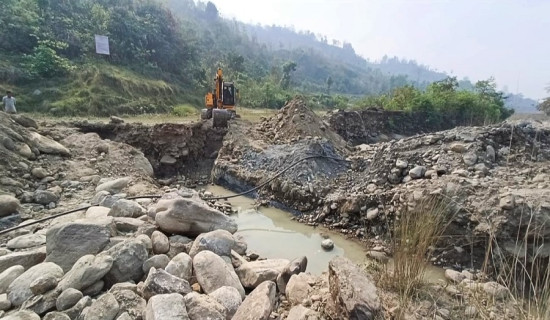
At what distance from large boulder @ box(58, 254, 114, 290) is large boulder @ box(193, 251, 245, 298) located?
73cm

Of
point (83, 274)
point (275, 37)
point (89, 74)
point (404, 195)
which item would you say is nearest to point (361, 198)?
point (404, 195)

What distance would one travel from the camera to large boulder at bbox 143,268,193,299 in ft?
7.97

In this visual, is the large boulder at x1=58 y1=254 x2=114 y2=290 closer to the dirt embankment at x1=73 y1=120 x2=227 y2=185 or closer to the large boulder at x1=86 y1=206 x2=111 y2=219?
the large boulder at x1=86 y1=206 x2=111 y2=219

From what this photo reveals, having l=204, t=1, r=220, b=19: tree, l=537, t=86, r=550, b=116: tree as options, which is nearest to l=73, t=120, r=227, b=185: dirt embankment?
l=537, t=86, r=550, b=116: tree

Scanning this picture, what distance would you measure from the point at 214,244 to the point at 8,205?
3.13 meters

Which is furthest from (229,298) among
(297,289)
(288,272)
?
(288,272)

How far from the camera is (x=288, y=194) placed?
6363mm

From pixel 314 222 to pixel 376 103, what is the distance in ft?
50.6

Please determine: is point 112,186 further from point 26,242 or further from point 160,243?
point 160,243

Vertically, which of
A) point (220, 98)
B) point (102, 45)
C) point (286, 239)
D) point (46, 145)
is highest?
point (102, 45)

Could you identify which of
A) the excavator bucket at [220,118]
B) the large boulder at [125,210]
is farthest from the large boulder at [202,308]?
the excavator bucket at [220,118]

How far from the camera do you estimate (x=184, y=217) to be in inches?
140

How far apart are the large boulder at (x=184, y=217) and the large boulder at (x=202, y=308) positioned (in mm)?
1327

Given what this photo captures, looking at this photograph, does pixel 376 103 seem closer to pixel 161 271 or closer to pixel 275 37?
pixel 161 271
